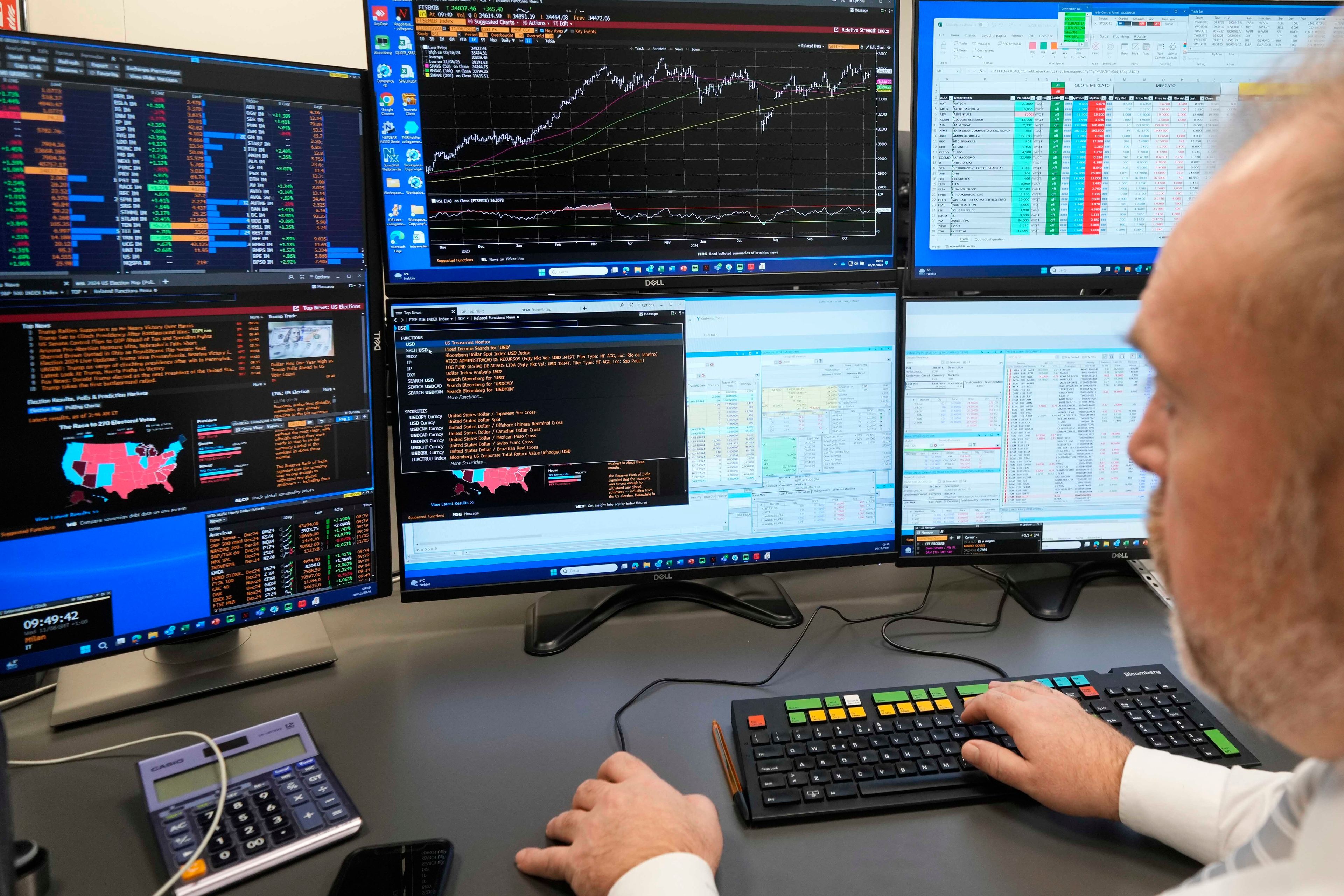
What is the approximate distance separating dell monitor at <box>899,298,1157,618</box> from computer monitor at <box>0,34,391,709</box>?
0.77 m

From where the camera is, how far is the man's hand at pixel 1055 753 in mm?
830

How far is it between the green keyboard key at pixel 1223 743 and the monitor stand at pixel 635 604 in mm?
524

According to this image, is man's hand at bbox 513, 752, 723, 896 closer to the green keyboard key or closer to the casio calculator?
the casio calculator

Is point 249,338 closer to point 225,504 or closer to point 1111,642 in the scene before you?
point 225,504

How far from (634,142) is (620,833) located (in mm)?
864

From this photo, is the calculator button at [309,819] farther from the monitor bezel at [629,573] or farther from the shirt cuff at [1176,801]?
the shirt cuff at [1176,801]

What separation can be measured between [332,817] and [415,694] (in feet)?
0.86

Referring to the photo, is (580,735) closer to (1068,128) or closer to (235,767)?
(235,767)

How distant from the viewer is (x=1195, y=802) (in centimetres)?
79

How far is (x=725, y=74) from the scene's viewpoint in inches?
46.7

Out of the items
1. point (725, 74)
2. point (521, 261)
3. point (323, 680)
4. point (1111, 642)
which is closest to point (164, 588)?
point (323, 680)

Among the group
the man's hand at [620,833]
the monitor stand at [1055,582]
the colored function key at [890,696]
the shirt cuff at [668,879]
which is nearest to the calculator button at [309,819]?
the man's hand at [620,833]

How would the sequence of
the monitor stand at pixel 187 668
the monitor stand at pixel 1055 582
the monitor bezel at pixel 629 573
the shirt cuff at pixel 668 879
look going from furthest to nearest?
the monitor stand at pixel 1055 582 → the monitor bezel at pixel 629 573 → the monitor stand at pixel 187 668 → the shirt cuff at pixel 668 879

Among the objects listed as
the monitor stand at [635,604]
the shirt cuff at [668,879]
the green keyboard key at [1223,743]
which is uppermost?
the monitor stand at [635,604]
